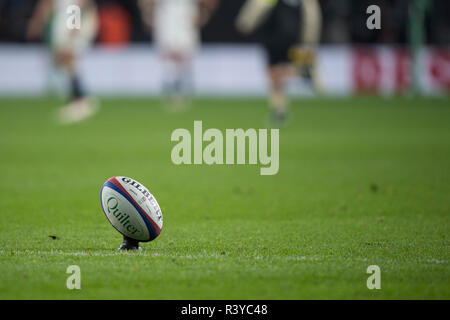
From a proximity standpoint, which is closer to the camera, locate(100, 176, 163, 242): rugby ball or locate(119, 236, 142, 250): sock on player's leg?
locate(100, 176, 163, 242): rugby ball

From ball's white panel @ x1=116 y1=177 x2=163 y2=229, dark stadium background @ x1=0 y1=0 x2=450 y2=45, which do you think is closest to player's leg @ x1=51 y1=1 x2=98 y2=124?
dark stadium background @ x1=0 y1=0 x2=450 y2=45

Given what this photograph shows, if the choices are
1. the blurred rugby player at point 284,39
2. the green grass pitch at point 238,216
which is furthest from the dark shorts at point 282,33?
the green grass pitch at point 238,216

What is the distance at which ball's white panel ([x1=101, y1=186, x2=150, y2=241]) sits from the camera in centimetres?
643

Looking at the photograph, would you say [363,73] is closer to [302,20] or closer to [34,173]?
[302,20]

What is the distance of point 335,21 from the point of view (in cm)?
2464

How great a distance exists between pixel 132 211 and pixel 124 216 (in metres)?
0.07

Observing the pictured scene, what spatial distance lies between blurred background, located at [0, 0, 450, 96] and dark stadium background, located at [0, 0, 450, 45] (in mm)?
28

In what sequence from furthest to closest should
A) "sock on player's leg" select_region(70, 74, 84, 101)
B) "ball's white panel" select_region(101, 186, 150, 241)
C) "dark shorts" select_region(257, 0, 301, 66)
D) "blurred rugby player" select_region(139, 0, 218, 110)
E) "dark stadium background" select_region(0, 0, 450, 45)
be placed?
"blurred rugby player" select_region(139, 0, 218, 110) < "dark stadium background" select_region(0, 0, 450, 45) < "dark shorts" select_region(257, 0, 301, 66) < "sock on player's leg" select_region(70, 74, 84, 101) < "ball's white panel" select_region(101, 186, 150, 241)

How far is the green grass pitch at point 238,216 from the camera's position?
5.68m

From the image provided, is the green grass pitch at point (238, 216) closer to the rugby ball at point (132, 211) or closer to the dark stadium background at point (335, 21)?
the rugby ball at point (132, 211)

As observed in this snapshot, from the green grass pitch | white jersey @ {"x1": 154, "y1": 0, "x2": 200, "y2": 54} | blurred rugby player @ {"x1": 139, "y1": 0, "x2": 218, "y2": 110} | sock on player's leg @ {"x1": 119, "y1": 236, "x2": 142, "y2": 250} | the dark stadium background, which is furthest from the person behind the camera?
white jersey @ {"x1": 154, "y1": 0, "x2": 200, "y2": 54}

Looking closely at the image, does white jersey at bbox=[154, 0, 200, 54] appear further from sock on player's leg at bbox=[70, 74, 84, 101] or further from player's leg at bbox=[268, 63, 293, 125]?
player's leg at bbox=[268, 63, 293, 125]

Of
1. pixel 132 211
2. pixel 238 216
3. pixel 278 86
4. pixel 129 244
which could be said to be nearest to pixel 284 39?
pixel 278 86
